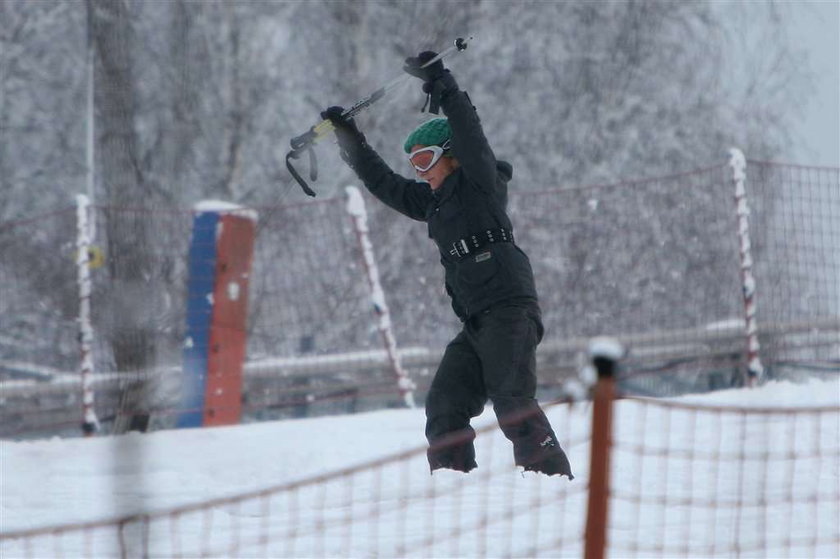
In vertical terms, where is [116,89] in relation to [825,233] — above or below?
below

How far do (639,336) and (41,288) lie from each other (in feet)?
11.8

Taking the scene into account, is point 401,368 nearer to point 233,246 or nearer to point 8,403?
point 233,246

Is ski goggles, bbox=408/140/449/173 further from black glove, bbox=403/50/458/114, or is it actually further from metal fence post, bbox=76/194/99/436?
metal fence post, bbox=76/194/99/436

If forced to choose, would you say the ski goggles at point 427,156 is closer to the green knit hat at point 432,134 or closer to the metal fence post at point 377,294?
the green knit hat at point 432,134

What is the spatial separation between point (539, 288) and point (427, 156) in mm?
4479

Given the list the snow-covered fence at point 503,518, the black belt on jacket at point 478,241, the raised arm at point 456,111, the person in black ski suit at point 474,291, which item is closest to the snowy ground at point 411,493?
the snow-covered fence at point 503,518

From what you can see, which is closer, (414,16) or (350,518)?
(350,518)

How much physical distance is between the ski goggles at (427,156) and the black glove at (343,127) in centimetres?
33

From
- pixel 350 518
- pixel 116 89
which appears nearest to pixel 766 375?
pixel 350 518

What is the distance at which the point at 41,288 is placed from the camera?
8.41 metres

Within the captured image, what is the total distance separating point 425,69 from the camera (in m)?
4.93

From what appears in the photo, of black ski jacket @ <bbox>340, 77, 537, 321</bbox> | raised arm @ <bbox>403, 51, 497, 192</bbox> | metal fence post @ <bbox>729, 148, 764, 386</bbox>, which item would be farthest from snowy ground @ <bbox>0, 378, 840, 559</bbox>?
metal fence post @ <bbox>729, 148, 764, 386</bbox>

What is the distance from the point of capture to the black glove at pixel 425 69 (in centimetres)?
491

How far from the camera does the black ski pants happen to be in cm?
497
